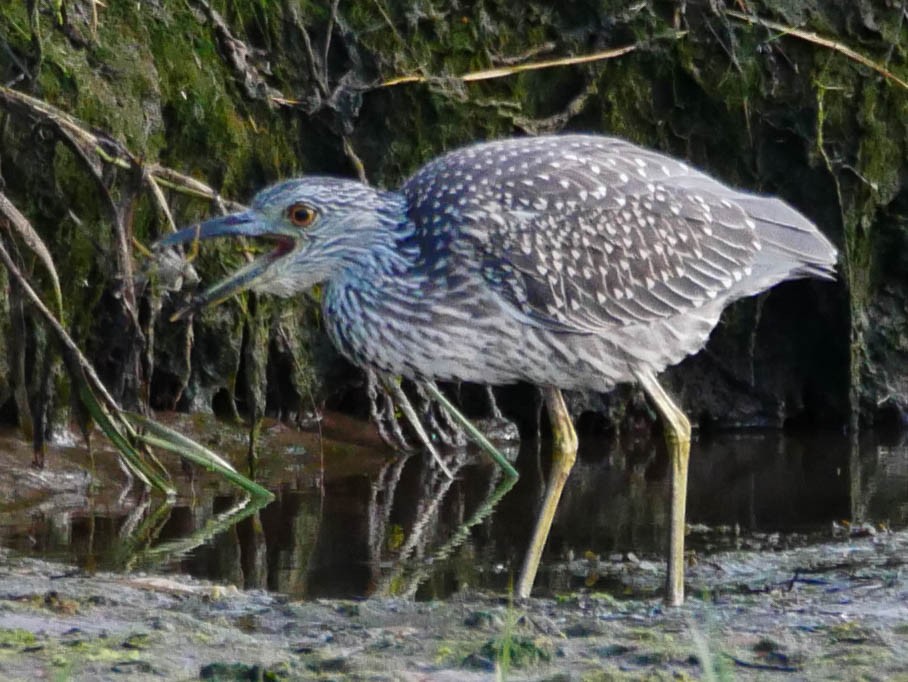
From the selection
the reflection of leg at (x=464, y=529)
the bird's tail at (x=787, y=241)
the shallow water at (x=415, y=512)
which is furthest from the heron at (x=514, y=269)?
the shallow water at (x=415, y=512)

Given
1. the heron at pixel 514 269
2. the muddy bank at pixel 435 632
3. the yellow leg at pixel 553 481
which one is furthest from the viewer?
the yellow leg at pixel 553 481

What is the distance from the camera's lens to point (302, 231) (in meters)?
5.90

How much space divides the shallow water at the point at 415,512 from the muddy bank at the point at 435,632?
714mm

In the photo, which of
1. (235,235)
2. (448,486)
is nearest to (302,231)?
(235,235)

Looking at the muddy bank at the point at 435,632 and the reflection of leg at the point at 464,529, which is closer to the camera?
the muddy bank at the point at 435,632

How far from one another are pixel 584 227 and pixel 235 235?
1261 mm

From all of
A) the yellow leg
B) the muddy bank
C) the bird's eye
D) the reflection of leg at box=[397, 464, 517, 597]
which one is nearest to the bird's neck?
the bird's eye

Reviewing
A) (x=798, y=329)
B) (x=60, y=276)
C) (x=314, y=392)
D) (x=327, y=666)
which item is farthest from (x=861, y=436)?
(x=327, y=666)

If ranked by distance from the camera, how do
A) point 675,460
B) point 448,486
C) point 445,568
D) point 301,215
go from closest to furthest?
point 301,215 < point 675,460 < point 445,568 < point 448,486

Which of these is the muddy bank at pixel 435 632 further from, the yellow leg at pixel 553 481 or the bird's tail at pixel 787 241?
the bird's tail at pixel 787 241

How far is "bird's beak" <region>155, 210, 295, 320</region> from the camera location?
5.75 m

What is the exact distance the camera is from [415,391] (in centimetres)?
917

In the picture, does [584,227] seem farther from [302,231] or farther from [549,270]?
[302,231]

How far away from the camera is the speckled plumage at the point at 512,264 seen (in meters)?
5.88
